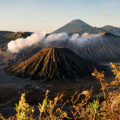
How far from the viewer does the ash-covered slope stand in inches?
3125

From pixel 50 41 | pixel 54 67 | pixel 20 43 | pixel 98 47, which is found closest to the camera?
pixel 54 67

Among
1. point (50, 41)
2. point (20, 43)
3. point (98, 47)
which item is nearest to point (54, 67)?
A: point (20, 43)

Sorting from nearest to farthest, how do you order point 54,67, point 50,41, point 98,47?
point 54,67 < point 50,41 < point 98,47

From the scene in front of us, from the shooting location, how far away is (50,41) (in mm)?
88562

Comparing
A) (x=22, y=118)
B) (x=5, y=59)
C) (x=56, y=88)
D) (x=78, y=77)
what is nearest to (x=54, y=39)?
(x=5, y=59)

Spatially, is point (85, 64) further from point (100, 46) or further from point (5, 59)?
point (100, 46)

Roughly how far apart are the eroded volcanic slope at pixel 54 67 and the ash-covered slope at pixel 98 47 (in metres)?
24.9

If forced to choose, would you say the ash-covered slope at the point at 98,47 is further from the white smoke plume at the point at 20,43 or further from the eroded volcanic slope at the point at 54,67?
the eroded volcanic slope at the point at 54,67

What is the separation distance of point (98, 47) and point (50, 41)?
2448cm

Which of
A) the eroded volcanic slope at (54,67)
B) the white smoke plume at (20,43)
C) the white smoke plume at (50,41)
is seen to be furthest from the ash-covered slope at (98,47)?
the eroded volcanic slope at (54,67)

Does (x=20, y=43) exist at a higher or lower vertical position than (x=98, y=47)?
higher

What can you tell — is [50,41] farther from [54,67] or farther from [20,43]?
[54,67]


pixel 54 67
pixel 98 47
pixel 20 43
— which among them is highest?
pixel 20 43

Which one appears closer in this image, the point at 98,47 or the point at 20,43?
the point at 20,43
